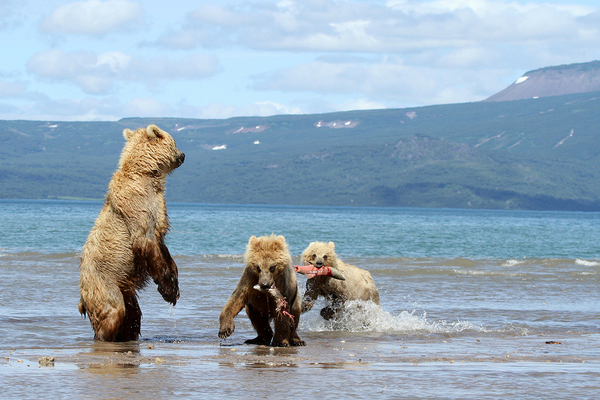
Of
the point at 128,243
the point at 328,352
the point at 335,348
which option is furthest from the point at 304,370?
the point at 128,243

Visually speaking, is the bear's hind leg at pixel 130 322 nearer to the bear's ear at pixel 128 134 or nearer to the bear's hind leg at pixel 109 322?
the bear's hind leg at pixel 109 322

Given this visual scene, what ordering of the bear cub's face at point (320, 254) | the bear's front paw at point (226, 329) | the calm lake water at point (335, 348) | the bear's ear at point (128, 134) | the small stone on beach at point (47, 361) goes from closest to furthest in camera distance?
the calm lake water at point (335, 348)
the small stone on beach at point (47, 361)
the bear's front paw at point (226, 329)
the bear's ear at point (128, 134)
the bear cub's face at point (320, 254)

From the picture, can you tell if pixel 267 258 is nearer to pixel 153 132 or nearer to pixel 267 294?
pixel 267 294

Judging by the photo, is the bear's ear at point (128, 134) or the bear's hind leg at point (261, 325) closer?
the bear's ear at point (128, 134)

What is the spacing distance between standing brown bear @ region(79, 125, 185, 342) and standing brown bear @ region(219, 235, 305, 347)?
0.73 metres

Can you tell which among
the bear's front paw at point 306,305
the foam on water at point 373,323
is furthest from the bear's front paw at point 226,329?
the foam on water at point 373,323

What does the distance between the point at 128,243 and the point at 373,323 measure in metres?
4.37

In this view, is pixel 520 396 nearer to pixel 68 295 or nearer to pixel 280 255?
pixel 280 255

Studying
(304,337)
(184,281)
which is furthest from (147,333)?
(184,281)

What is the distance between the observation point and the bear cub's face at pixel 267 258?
8.16 meters

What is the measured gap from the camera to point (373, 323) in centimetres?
1111

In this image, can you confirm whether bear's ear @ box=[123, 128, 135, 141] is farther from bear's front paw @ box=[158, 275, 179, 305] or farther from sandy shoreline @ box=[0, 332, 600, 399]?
sandy shoreline @ box=[0, 332, 600, 399]

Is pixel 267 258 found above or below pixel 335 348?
above

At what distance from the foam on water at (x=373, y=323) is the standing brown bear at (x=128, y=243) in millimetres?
3557
